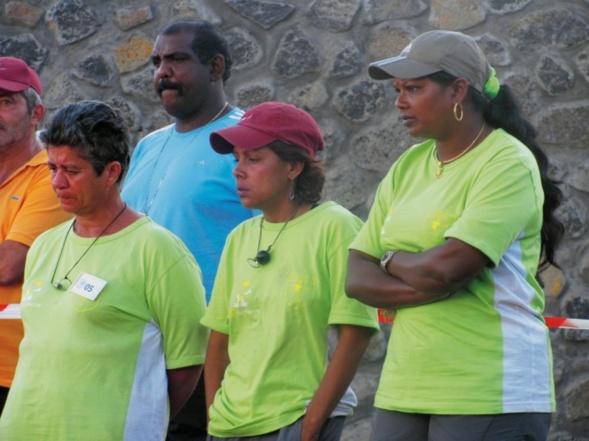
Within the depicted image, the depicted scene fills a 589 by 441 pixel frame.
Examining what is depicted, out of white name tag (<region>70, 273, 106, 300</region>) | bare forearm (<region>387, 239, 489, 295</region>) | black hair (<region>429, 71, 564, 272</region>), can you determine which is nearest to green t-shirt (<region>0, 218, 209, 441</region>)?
white name tag (<region>70, 273, 106, 300</region>)

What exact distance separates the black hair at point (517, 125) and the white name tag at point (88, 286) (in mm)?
1029

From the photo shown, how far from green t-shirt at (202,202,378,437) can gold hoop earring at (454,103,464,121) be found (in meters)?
0.44

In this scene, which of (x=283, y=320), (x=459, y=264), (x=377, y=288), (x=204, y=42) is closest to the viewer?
(x=459, y=264)

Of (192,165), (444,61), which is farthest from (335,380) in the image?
(192,165)

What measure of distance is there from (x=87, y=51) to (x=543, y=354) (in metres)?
3.56

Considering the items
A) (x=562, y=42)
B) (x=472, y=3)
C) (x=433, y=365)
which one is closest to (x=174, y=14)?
(x=472, y=3)

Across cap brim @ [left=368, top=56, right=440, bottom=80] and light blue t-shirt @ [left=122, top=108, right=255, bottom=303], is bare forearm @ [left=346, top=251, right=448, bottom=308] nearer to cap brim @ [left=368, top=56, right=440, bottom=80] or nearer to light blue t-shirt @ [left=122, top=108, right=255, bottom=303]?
cap brim @ [left=368, top=56, right=440, bottom=80]

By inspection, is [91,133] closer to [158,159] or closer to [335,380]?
[158,159]

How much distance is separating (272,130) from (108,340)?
0.76m

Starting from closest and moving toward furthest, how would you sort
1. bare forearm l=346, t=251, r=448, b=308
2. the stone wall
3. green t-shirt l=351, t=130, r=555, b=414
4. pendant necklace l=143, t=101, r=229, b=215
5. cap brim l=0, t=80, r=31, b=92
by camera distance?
1. green t-shirt l=351, t=130, r=555, b=414
2. bare forearm l=346, t=251, r=448, b=308
3. pendant necklace l=143, t=101, r=229, b=215
4. cap brim l=0, t=80, r=31, b=92
5. the stone wall

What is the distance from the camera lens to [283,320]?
10.4 ft

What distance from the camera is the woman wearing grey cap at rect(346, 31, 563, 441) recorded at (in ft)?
9.43

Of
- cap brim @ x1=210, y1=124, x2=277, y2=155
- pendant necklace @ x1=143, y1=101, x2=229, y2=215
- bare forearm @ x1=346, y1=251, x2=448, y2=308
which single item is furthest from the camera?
pendant necklace @ x1=143, y1=101, x2=229, y2=215

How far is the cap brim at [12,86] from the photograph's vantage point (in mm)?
4035
